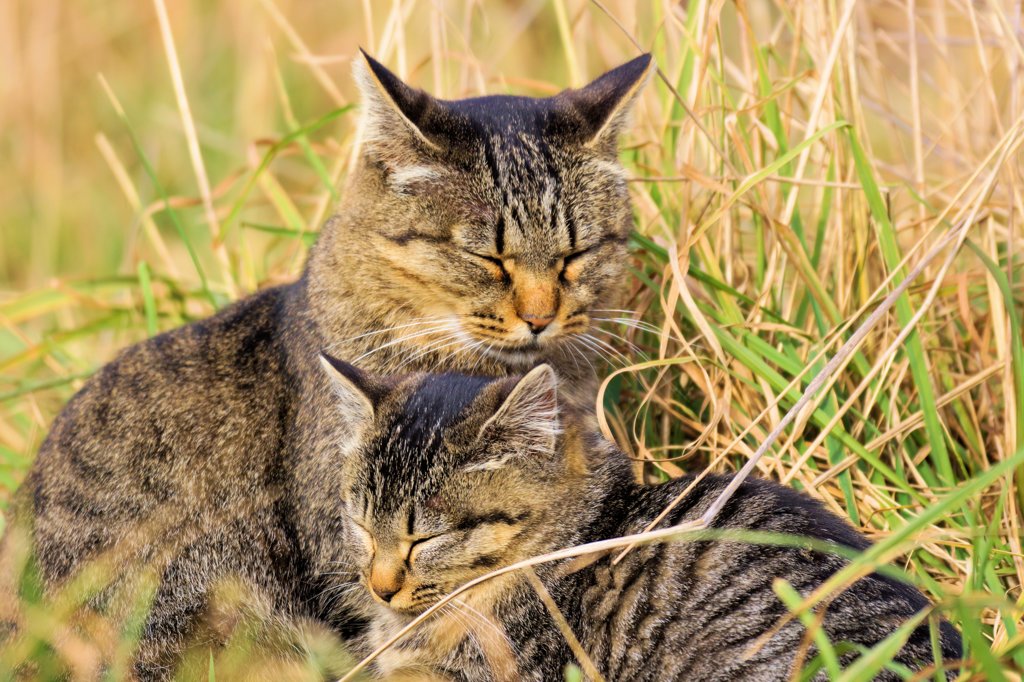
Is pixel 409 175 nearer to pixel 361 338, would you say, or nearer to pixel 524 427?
pixel 361 338

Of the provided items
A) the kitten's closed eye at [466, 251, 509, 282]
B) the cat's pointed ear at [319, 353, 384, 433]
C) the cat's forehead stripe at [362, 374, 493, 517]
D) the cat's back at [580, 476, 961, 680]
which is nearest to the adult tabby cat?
the kitten's closed eye at [466, 251, 509, 282]

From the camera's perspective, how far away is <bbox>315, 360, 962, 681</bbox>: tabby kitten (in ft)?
9.73

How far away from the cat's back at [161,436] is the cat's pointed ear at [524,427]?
0.92 meters

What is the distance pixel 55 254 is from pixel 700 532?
5578mm

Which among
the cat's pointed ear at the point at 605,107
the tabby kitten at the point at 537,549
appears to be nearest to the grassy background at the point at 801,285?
the cat's pointed ear at the point at 605,107

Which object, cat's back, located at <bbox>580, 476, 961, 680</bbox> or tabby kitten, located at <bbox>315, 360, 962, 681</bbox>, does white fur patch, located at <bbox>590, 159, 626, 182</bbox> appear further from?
cat's back, located at <bbox>580, 476, 961, 680</bbox>

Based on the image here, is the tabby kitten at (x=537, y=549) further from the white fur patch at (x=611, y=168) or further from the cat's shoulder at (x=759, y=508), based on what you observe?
the white fur patch at (x=611, y=168)

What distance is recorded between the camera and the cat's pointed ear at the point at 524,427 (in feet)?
10.2

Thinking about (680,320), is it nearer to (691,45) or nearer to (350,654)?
(691,45)

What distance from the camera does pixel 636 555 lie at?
3150mm

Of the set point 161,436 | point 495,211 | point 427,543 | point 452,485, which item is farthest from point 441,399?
point 161,436

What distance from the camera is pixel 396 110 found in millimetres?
3520

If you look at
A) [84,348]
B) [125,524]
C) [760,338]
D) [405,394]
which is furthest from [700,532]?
[84,348]

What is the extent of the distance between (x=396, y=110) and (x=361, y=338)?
2.44 feet
